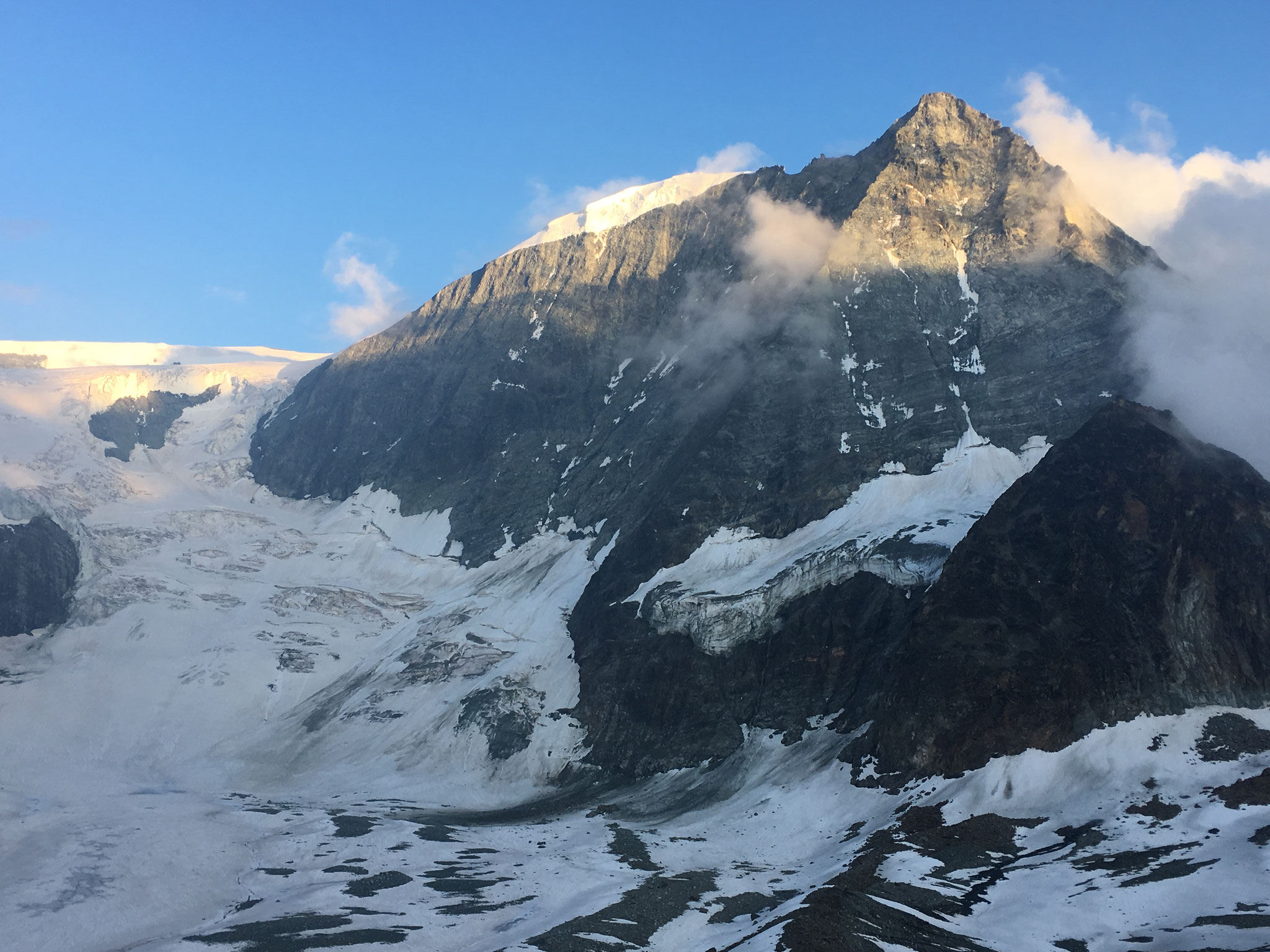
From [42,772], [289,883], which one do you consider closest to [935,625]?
[289,883]

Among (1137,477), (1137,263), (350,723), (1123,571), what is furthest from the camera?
(1137,263)

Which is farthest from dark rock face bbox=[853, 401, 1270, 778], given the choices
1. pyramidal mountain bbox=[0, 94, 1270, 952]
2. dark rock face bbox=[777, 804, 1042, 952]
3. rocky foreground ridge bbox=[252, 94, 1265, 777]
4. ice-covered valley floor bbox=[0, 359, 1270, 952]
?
dark rock face bbox=[777, 804, 1042, 952]

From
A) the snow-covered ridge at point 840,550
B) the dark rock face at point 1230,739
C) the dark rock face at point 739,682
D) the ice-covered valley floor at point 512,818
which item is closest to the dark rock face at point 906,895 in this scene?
the ice-covered valley floor at point 512,818

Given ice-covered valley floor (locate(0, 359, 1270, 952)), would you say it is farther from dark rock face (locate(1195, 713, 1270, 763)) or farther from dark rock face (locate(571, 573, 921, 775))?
dark rock face (locate(571, 573, 921, 775))

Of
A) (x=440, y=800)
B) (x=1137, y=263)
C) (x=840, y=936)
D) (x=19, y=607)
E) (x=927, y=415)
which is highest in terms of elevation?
(x=1137, y=263)

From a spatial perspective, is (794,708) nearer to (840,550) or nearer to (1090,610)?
(840,550)

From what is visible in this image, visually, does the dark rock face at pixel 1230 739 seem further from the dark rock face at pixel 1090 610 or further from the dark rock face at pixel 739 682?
the dark rock face at pixel 739 682

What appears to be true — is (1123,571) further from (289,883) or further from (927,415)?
(289,883)
